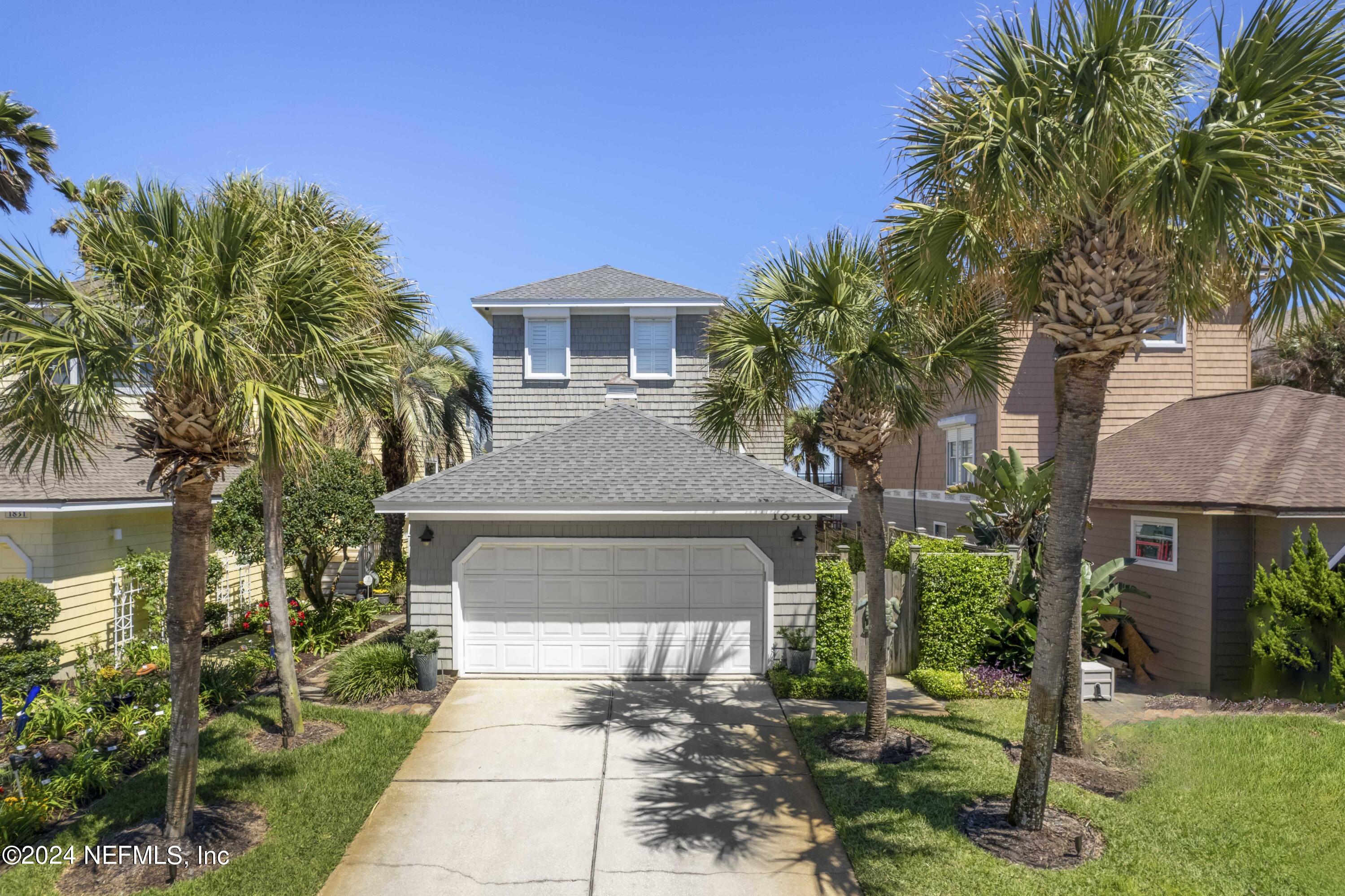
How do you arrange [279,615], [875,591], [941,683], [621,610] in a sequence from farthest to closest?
[621,610], [941,683], [279,615], [875,591]

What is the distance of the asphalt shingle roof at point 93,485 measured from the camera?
10906 millimetres

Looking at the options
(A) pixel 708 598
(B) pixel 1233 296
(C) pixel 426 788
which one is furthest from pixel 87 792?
(B) pixel 1233 296

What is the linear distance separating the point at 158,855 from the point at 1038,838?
7423 mm

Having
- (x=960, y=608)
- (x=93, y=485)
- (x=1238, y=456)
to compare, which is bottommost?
(x=960, y=608)

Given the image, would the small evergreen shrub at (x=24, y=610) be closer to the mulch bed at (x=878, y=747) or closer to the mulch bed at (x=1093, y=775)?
the mulch bed at (x=878, y=747)

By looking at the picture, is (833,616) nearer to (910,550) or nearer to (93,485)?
(910,550)

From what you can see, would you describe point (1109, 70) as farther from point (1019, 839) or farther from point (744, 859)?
point (744, 859)

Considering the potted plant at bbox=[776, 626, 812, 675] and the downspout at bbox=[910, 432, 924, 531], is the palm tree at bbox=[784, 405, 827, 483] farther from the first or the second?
the potted plant at bbox=[776, 626, 812, 675]

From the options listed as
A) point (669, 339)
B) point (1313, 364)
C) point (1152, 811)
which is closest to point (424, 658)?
point (669, 339)

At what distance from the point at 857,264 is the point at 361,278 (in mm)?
5476

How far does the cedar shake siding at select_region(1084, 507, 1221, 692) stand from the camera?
10852 mm

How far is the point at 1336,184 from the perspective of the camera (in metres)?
5.23

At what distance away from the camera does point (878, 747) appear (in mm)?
8188

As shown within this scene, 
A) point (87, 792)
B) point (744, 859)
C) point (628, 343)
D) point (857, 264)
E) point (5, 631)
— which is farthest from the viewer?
point (628, 343)
